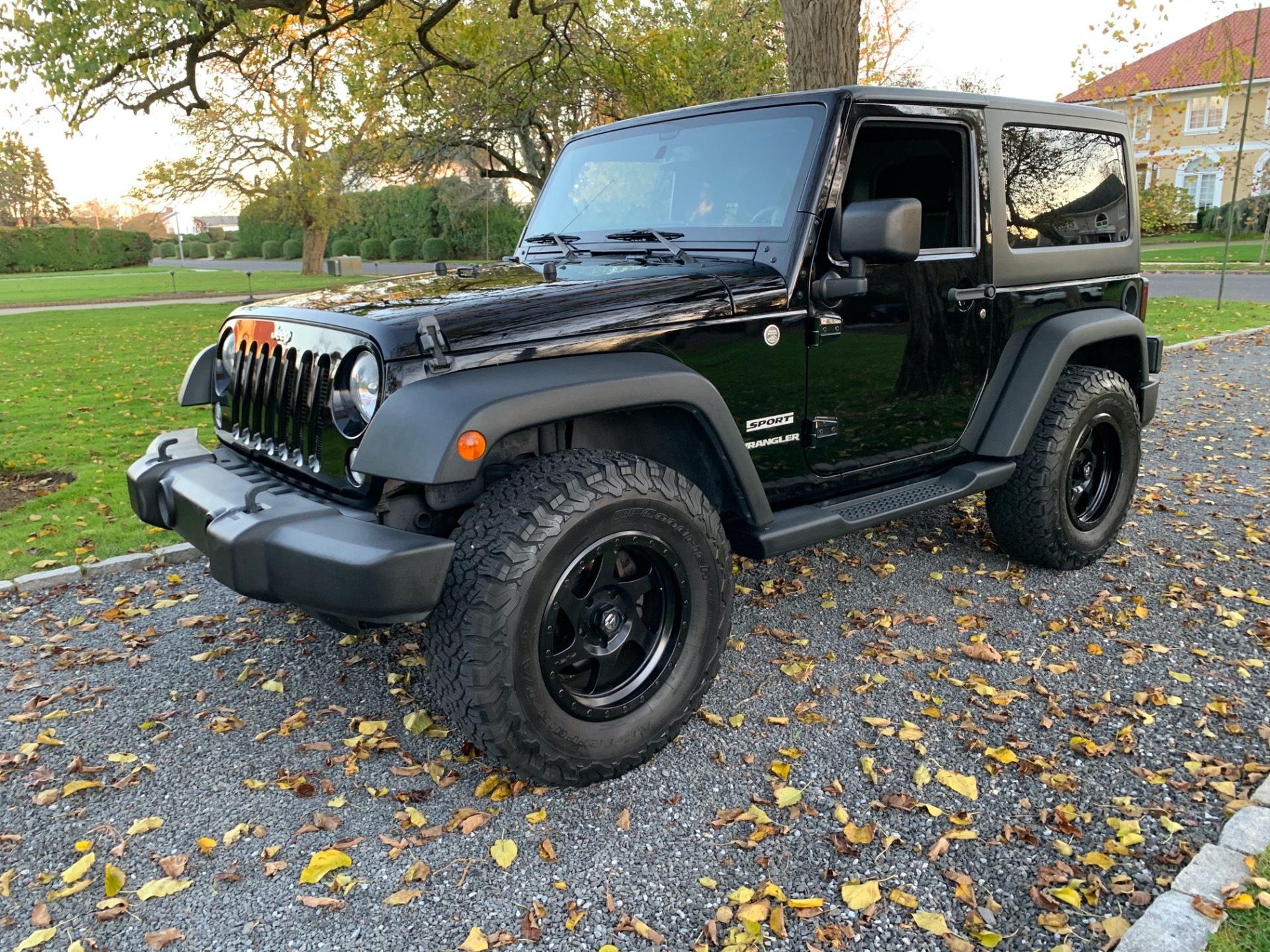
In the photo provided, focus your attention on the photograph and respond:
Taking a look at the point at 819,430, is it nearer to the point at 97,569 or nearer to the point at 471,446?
the point at 471,446

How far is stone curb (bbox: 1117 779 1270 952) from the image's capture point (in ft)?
7.07

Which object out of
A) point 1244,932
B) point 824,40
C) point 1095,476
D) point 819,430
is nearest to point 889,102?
point 819,430

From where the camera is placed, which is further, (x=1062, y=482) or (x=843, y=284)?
(x=1062, y=482)

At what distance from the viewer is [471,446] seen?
7.98 ft

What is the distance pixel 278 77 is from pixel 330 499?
59.3ft

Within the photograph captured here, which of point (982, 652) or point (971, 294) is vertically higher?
point (971, 294)

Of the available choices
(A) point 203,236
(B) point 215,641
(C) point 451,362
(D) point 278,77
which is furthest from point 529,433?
(A) point 203,236

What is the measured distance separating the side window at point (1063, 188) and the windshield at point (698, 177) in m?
1.17

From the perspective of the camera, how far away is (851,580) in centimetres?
455

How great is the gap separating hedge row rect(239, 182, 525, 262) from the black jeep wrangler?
31.5 meters

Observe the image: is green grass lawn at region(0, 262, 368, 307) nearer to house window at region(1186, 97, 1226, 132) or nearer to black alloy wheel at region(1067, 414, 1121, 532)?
black alloy wheel at region(1067, 414, 1121, 532)

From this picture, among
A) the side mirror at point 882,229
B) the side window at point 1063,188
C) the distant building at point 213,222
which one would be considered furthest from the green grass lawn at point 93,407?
the distant building at point 213,222

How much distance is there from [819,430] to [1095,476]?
2.03 meters

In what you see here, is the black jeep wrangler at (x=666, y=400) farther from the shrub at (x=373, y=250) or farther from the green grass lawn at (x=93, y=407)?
the shrub at (x=373, y=250)
